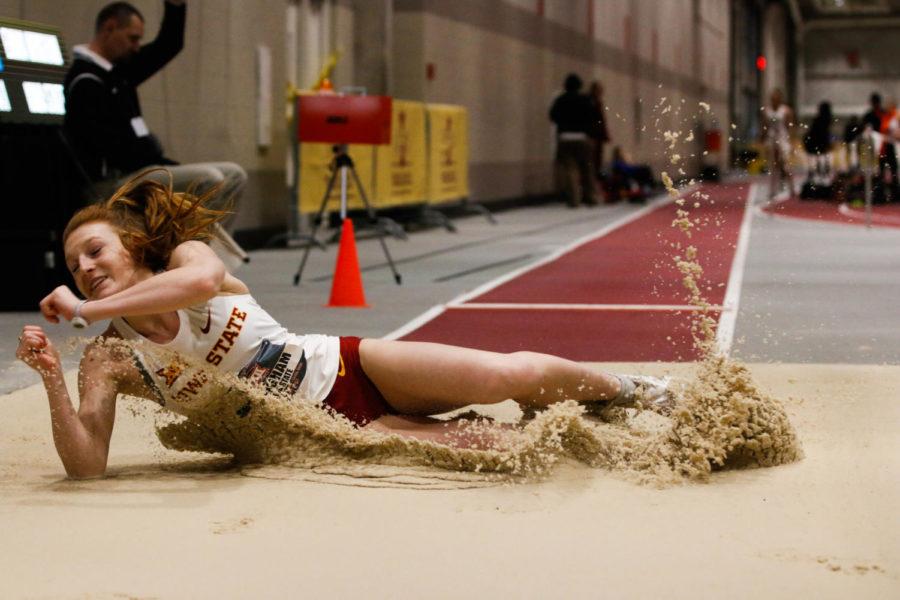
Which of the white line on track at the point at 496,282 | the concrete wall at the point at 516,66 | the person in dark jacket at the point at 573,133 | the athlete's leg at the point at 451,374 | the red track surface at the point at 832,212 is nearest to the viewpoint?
the athlete's leg at the point at 451,374

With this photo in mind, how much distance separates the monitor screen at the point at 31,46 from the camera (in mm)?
10180

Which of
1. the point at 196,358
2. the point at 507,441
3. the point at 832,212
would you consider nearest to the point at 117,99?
the point at 196,358

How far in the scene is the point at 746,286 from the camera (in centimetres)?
1204

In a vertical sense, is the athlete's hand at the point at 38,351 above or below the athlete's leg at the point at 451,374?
above

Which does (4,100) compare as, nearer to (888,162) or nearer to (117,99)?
(117,99)

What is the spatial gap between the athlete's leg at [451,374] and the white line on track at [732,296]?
2.19ft

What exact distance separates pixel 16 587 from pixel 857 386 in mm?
4346

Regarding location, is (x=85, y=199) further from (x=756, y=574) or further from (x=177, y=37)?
(x=756, y=574)

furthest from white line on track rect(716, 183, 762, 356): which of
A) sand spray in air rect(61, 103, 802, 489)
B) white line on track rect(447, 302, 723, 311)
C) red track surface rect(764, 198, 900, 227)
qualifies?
red track surface rect(764, 198, 900, 227)

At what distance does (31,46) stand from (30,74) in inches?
10.3

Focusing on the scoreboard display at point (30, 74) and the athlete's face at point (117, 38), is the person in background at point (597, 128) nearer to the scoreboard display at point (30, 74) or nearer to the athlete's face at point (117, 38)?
the scoreboard display at point (30, 74)

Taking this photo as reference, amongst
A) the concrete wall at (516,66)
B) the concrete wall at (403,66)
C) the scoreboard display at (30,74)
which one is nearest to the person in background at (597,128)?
the concrete wall at (516,66)

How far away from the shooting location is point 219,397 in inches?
190

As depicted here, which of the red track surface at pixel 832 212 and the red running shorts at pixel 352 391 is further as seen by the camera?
the red track surface at pixel 832 212
